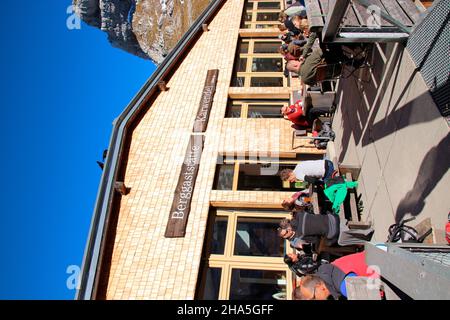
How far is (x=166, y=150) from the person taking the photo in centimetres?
1018

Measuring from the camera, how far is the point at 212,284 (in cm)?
779

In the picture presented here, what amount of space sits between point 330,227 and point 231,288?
328 centimetres

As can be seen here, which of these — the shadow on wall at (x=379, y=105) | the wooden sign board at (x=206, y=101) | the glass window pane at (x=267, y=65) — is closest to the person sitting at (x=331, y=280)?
the shadow on wall at (x=379, y=105)

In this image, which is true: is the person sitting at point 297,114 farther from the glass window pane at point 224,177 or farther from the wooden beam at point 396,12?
the wooden beam at point 396,12

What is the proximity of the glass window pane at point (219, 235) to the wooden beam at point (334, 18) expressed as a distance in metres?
5.43

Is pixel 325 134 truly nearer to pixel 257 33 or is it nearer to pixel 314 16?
pixel 314 16

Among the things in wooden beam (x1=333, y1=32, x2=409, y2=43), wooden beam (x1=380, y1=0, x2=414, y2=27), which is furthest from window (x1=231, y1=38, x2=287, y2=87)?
wooden beam (x1=333, y1=32, x2=409, y2=43)

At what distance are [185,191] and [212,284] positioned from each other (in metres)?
2.61

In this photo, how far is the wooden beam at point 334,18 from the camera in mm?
4550

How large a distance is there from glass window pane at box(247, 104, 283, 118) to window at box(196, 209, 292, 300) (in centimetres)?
432

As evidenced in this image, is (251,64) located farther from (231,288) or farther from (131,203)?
(231,288)

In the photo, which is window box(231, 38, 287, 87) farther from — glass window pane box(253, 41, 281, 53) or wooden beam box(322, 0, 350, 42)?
wooden beam box(322, 0, 350, 42)

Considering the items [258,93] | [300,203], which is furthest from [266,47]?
[300,203]
